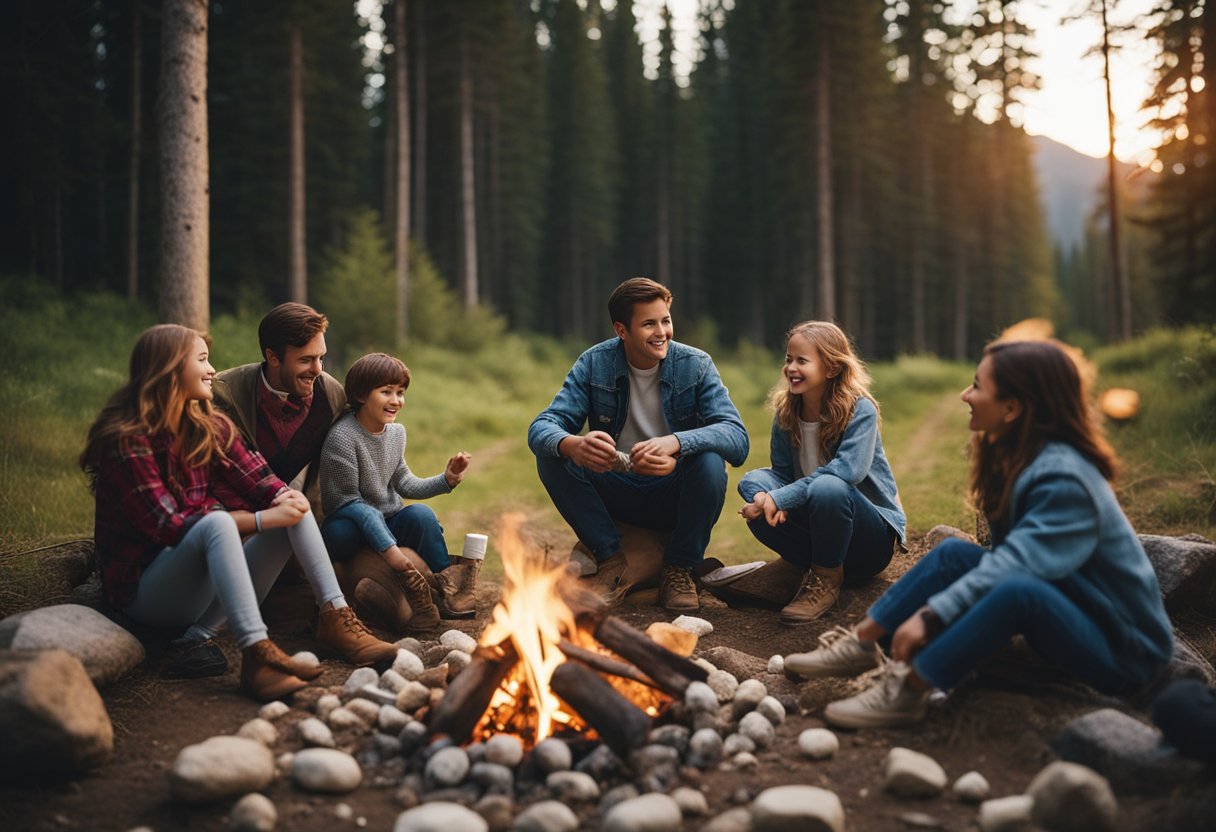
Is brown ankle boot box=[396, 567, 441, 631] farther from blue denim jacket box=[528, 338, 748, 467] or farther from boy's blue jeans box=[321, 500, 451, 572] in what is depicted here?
blue denim jacket box=[528, 338, 748, 467]

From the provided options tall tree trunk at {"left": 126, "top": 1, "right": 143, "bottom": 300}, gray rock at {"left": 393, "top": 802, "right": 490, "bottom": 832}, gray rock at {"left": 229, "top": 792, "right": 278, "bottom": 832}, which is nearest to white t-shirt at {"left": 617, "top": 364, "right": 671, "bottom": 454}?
gray rock at {"left": 393, "top": 802, "right": 490, "bottom": 832}

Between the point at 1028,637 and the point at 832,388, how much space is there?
2159 millimetres

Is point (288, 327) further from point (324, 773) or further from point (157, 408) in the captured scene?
point (324, 773)

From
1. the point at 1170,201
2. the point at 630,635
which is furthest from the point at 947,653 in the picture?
the point at 1170,201

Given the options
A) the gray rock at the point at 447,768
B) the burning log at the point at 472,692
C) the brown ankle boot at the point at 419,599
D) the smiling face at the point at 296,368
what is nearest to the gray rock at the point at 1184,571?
the burning log at the point at 472,692

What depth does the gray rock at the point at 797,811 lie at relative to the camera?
2807 millimetres

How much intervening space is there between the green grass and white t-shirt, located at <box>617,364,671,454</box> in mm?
2376

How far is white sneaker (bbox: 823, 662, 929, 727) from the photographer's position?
3.52m

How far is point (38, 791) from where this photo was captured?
318cm

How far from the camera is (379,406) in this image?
504 centimetres

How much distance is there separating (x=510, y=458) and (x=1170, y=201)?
16.7 meters

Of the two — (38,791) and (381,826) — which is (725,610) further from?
(38,791)

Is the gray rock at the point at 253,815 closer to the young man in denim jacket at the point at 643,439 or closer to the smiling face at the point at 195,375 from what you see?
the smiling face at the point at 195,375

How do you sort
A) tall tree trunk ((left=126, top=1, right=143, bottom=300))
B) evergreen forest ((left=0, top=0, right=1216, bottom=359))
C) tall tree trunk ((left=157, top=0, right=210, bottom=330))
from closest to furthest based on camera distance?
tall tree trunk ((left=157, top=0, right=210, bottom=330)), evergreen forest ((left=0, top=0, right=1216, bottom=359)), tall tree trunk ((left=126, top=1, right=143, bottom=300))
